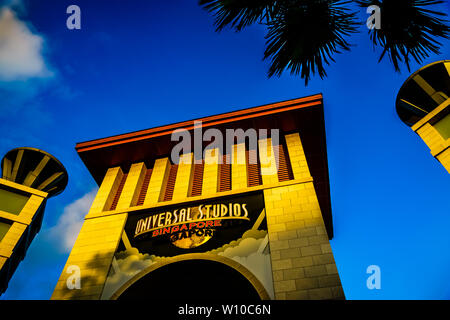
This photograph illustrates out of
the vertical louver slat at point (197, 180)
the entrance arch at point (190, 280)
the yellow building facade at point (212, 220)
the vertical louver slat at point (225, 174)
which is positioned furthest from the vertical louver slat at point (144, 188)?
the entrance arch at point (190, 280)

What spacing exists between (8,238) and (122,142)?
6.58 meters

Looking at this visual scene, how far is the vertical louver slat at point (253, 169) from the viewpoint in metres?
13.6

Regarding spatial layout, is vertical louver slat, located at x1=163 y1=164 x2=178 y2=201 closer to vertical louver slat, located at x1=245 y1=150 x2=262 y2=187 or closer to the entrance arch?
vertical louver slat, located at x1=245 y1=150 x2=262 y2=187

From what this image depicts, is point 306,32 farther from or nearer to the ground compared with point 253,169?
nearer to the ground

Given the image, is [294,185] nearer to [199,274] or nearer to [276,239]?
[276,239]

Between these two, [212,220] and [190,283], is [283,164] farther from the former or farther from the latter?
[190,283]

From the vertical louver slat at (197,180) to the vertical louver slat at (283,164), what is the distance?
12.2 ft

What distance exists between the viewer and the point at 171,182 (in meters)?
15.2

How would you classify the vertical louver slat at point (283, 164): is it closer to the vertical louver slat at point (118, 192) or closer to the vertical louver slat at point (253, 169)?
the vertical louver slat at point (253, 169)

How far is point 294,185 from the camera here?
40.2 feet

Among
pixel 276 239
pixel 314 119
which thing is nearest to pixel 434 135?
pixel 314 119

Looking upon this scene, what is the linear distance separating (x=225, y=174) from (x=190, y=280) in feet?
17.4

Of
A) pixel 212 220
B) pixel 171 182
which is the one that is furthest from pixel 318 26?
pixel 171 182

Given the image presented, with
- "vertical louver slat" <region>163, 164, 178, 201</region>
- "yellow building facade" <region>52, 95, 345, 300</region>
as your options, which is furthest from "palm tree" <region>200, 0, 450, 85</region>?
"vertical louver slat" <region>163, 164, 178, 201</region>
